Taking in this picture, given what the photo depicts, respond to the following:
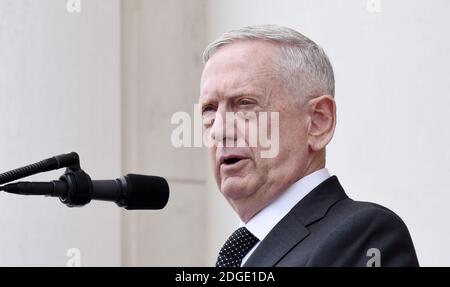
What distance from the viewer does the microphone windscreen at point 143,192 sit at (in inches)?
86.2

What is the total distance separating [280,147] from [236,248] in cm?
29

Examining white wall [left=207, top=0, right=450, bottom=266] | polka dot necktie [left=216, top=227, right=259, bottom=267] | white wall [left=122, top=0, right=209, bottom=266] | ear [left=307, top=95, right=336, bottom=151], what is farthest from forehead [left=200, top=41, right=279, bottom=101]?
white wall [left=122, top=0, right=209, bottom=266]

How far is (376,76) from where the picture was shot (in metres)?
3.83

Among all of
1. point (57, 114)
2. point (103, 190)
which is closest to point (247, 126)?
point (103, 190)

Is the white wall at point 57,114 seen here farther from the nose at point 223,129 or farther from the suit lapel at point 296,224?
the suit lapel at point 296,224

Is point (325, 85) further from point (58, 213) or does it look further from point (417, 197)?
point (58, 213)

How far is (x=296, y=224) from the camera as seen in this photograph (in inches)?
95.1

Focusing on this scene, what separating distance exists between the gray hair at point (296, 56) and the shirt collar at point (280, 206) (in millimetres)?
244

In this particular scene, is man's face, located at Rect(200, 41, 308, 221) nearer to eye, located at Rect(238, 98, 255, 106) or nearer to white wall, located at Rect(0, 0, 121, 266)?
eye, located at Rect(238, 98, 255, 106)

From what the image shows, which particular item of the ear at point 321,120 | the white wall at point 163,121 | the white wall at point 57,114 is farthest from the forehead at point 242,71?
the white wall at point 163,121

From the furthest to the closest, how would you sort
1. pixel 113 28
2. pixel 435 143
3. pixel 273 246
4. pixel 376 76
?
pixel 113 28, pixel 376 76, pixel 435 143, pixel 273 246

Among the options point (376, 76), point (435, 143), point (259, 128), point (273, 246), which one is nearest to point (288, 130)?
point (259, 128)

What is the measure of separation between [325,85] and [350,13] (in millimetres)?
1415

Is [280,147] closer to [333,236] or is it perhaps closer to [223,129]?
[223,129]
